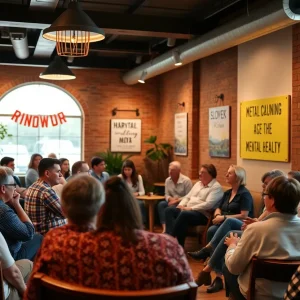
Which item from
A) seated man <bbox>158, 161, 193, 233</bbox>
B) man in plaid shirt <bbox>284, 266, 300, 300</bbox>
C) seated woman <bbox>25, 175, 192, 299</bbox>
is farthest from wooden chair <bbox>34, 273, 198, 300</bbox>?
seated man <bbox>158, 161, 193, 233</bbox>

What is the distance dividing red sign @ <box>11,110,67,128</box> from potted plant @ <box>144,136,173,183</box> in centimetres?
207

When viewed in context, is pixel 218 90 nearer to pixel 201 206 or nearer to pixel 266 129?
pixel 266 129

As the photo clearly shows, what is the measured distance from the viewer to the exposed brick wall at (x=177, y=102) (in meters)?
9.77

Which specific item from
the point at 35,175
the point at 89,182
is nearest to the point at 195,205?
the point at 35,175

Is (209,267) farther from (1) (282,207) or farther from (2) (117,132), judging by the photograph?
(2) (117,132)

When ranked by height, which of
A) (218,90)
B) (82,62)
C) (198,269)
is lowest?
(198,269)

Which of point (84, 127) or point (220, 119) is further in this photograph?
point (84, 127)

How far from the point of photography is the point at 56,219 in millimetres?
4441

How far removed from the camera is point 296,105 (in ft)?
Result: 21.2

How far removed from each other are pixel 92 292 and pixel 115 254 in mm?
248

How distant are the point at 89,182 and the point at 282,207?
132cm

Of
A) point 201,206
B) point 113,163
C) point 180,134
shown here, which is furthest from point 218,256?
point 113,163

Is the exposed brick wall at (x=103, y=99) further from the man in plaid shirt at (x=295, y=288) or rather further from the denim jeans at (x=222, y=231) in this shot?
the man in plaid shirt at (x=295, y=288)

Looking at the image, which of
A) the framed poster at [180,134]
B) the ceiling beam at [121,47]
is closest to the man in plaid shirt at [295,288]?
the framed poster at [180,134]
